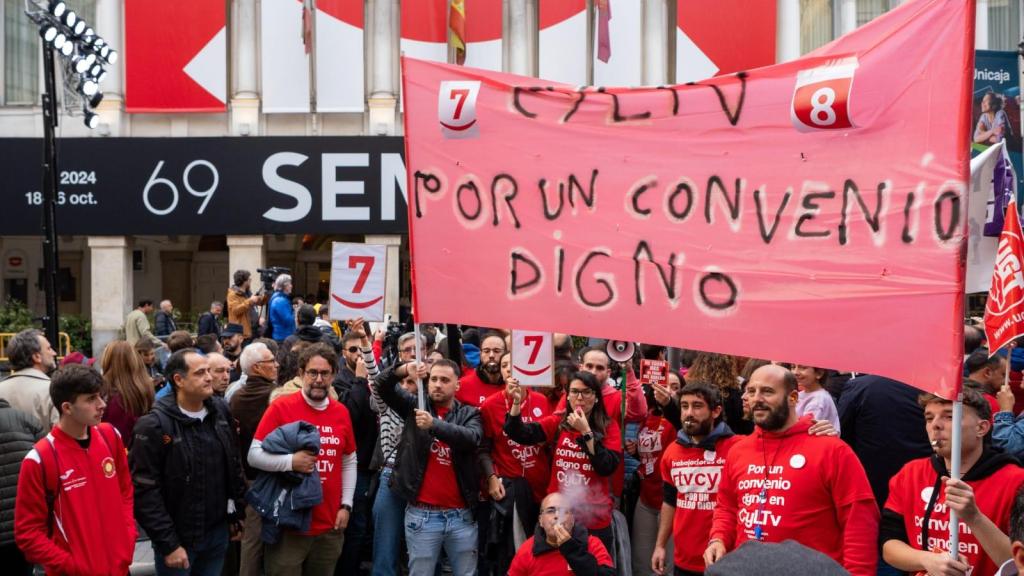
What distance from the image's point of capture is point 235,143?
25.6 metres

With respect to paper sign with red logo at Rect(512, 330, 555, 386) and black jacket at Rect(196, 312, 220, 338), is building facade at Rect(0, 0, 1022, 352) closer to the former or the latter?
black jacket at Rect(196, 312, 220, 338)

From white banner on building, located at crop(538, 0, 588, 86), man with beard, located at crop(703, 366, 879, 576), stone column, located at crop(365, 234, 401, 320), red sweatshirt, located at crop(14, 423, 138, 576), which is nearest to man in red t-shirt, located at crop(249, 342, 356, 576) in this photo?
red sweatshirt, located at crop(14, 423, 138, 576)

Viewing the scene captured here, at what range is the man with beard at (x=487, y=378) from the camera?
812 cm

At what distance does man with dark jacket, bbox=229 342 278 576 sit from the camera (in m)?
7.24

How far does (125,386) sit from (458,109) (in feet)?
10.8

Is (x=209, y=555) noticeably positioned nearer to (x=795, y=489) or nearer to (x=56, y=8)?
(x=795, y=489)

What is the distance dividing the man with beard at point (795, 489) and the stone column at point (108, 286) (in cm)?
2267

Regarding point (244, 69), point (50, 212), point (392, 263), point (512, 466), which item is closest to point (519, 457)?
point (512, 466)

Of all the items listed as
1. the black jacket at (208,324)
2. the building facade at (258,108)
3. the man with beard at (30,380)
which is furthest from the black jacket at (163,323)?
the man with beard at (30,380)

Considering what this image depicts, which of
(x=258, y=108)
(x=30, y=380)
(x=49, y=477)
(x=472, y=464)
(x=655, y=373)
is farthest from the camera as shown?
(x=258, y=108)

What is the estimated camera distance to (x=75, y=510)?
219 inches

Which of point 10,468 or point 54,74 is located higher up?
point 54,74

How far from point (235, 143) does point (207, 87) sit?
4.61 ft

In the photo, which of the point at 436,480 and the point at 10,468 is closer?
the point at 10,468
